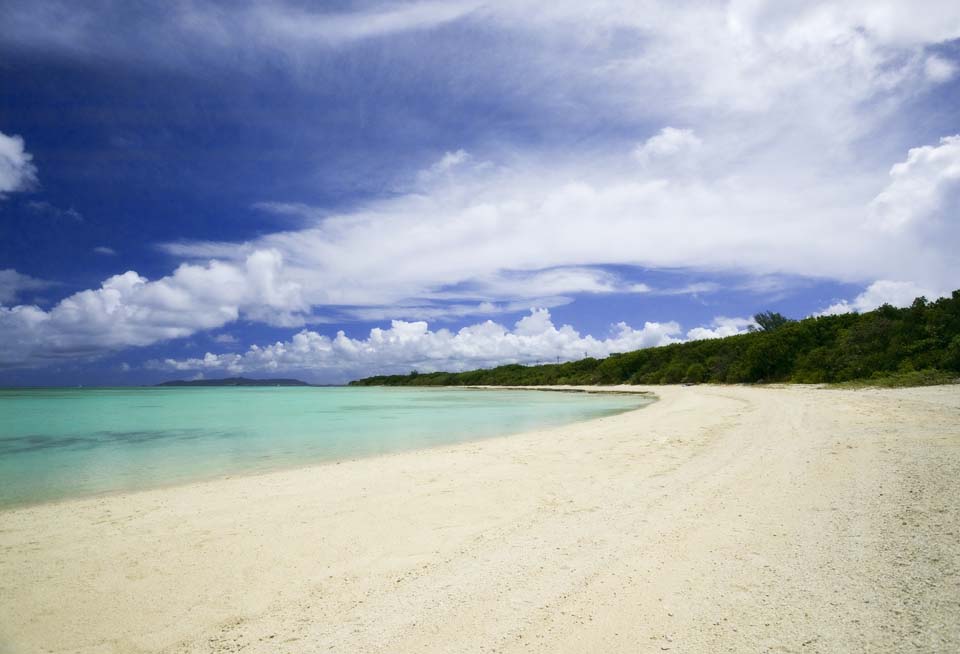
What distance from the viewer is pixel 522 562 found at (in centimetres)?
448

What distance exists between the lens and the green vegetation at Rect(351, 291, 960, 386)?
2700 centimetres

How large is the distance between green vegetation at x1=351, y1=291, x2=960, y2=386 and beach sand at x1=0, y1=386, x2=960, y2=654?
926 inches

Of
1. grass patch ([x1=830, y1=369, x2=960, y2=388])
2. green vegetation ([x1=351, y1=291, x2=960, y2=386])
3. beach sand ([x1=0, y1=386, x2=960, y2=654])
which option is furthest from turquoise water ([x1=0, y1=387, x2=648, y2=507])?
green vegetation ([x1=351, y1=291, x2=960, y2=386])

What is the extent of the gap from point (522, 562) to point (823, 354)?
42982 mm

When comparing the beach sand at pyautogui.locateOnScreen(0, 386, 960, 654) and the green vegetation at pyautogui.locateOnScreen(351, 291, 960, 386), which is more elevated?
the green vegetation at pyautogui.locateOnScreen(351, 291, 960, 386)

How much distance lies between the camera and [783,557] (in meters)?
4.18

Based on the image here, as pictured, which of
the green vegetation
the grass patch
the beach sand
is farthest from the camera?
the green vegetation

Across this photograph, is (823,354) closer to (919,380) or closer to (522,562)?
(919,380)

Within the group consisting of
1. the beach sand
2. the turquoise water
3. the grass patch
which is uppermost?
the grass patch

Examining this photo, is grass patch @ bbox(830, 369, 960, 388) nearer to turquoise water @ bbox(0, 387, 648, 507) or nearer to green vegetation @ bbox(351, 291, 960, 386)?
green vegetation @ bbox(351, 291, 960, 386)

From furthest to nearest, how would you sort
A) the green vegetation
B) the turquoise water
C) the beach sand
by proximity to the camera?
the green vegetation < the turquoise water < the beach sand

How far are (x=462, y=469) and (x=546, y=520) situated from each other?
377 centimetres

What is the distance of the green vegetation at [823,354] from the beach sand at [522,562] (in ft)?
77.2

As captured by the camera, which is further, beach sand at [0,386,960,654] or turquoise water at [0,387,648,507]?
turquoise water at [0,387,648,507]
